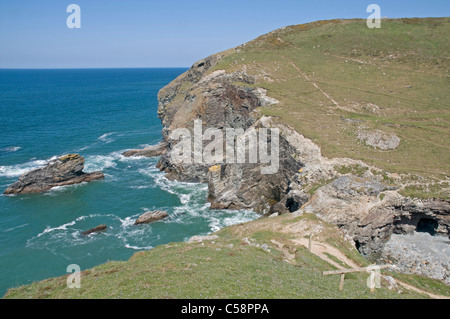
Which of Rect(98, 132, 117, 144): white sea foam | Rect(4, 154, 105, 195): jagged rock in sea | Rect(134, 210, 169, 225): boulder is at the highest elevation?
Rect(98, 132, 117, 144): white sea foam

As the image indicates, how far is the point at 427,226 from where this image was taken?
124 feet

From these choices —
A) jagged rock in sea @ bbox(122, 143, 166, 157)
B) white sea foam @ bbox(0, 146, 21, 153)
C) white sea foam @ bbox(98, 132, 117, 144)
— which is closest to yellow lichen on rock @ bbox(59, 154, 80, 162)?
jagged rock in sea @ bbox(122, 143, 166, 157)

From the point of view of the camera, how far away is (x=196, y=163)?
64625 millimetres

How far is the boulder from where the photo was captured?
4892cm

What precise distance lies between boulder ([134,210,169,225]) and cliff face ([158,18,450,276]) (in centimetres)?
884

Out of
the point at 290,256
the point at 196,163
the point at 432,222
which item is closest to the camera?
the point at 290,256

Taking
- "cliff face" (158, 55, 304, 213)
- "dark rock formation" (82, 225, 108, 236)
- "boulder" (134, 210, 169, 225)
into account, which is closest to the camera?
"dark rock formation" (82, 225, 108, 236)

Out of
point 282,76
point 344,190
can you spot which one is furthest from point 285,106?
point 344,190

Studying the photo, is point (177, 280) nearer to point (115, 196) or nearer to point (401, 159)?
point (401, 159)

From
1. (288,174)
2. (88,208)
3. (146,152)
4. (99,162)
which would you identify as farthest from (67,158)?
(288,174)

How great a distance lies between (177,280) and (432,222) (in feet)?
108

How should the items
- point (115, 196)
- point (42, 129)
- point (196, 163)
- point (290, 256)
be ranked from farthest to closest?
point (42, 129), point (196, 163), point (115, 196), point (290, 256)

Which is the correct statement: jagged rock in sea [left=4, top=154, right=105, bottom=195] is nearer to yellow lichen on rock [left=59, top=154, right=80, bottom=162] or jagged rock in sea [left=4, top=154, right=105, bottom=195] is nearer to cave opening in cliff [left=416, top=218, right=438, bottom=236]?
yellow lichen on rock [left=59, top=154, right=80, bottom=162]

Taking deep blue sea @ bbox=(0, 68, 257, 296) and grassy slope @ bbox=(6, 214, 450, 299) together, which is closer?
grassy slope @ bbox=(6, 214, 450, 299)
